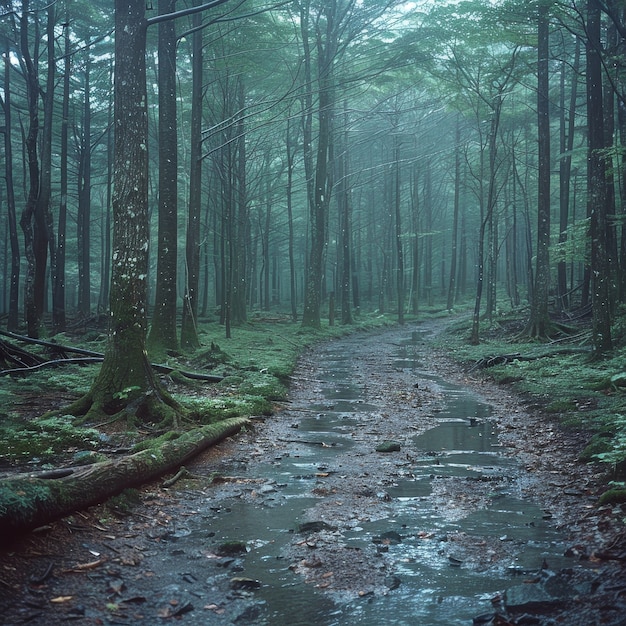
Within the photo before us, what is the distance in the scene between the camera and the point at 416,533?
16.7 feet

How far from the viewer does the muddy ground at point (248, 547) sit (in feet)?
11.9

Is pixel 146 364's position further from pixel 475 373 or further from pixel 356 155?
pixel 356 155

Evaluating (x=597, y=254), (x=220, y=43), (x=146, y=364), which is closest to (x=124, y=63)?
(x=146, y=364)

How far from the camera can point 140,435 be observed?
783cm

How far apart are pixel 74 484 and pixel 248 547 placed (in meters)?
1.59

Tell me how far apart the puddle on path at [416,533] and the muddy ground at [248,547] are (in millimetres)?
83

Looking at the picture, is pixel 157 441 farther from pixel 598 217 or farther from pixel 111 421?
pixel 598 217

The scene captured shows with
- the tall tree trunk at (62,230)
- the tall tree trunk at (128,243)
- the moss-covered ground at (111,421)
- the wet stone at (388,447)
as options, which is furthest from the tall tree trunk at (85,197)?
the wet stone at (388,447)

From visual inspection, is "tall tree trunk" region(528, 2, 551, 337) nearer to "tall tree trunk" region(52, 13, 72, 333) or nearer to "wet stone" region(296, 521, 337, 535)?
"wet stone" region(296, 521, 337, 535)

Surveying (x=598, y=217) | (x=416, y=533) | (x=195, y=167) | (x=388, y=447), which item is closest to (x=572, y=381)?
(x=598, y=217)

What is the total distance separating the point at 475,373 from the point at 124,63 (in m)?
11.8

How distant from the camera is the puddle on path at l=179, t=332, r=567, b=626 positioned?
148 inches

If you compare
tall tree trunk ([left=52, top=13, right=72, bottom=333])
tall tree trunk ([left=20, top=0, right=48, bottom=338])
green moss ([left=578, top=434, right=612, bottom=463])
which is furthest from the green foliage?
tall tree trunk ([left=52, top=13, right=72, bottom=333])

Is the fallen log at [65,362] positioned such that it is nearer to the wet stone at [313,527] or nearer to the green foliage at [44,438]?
the green foliage at [44,438]
